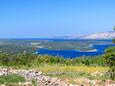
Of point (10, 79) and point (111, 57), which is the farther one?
point (111, 57)

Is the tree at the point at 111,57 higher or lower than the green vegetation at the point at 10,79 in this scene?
higher

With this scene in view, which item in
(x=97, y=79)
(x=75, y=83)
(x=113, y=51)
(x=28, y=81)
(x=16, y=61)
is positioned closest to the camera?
(x=28, y=81)

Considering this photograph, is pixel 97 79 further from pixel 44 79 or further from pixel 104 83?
pixel 44 79

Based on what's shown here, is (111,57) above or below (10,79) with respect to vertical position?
above

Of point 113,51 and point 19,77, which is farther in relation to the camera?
point 113,51

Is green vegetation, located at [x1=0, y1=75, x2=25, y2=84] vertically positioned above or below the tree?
below

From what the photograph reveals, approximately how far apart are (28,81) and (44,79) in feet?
5.24

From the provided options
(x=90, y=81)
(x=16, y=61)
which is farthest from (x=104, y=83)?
(x=16, y=61)

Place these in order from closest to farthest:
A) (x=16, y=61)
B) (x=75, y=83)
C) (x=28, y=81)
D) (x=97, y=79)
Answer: (x=28, y=81), (x=75, y=83), (x=97, y=79), (x=16, y=61)

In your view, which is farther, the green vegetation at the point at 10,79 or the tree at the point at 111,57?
the tree at the point at 111,57

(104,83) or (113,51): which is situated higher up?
(113,51)

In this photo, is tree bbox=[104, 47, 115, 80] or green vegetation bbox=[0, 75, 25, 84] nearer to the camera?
green vegetation bbox=[0, 75, 25, 84]

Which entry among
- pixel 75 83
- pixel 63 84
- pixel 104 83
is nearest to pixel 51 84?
pixel 63 84

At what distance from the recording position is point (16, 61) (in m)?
39.5
